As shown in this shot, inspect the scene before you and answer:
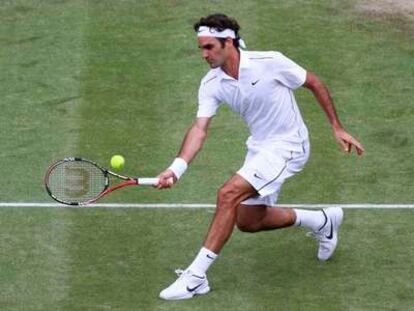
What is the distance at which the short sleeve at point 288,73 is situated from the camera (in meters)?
12.1

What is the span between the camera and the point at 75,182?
12039 millimetres

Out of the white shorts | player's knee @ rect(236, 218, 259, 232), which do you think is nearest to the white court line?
player's knee @ rect(236, 218, 259, 232)

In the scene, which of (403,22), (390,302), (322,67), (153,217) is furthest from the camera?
(403,22)

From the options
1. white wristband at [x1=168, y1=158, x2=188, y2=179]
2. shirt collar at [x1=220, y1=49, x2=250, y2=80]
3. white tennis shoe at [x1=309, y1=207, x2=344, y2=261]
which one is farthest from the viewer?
white tennis shoe at [x1=309, y1=207, x2=344, y2=261]

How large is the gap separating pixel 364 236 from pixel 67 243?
2.57 metres

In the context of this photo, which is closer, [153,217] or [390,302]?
[390,302]

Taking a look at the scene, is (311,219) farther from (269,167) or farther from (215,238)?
(215,238)

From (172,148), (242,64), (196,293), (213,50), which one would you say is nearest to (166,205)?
(172,148)

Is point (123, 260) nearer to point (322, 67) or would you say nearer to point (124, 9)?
point (322, 67)

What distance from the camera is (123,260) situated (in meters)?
12.6

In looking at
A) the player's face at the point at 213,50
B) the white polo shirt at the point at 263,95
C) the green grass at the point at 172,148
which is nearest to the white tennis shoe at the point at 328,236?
the green grass at the point at 172,148

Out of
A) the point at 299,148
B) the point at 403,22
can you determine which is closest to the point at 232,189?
the point at 299,148

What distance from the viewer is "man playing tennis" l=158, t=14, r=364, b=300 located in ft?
39.0

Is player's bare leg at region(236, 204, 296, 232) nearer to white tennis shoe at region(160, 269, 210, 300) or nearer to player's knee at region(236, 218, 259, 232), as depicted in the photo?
player's knee at region(236, 218, 259, 232)
